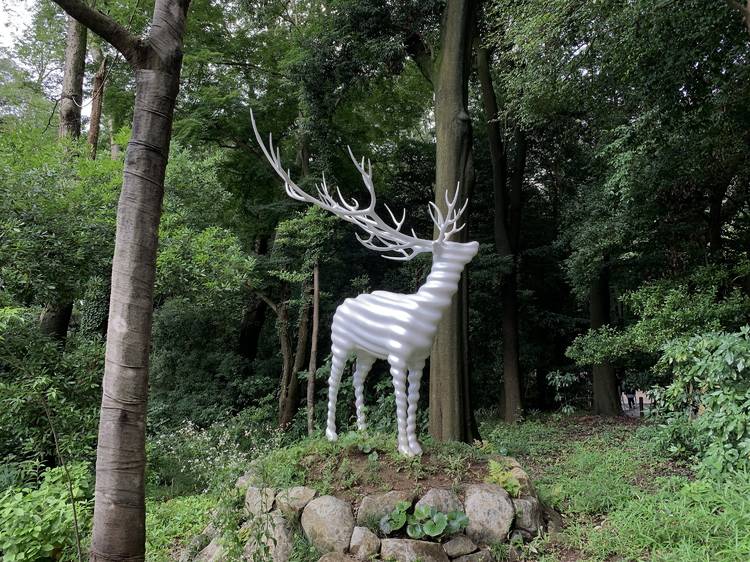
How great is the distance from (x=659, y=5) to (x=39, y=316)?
349 inches

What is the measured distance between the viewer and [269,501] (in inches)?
157

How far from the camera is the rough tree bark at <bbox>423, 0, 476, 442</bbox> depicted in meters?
5.83

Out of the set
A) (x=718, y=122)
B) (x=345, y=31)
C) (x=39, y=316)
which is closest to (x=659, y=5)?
(x=718, y=122)

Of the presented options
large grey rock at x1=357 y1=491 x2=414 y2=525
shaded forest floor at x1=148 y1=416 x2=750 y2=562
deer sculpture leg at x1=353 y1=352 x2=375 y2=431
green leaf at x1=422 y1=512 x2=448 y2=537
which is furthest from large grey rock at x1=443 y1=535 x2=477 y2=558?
deer sculpture leg at x1=353 y1=352 x2=375 y2=431

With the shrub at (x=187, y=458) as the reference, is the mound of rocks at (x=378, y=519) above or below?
above

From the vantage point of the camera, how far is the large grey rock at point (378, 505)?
362 cm

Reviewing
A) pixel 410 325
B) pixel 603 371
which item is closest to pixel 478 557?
pixel 410 325

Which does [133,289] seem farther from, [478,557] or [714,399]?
[714,399]

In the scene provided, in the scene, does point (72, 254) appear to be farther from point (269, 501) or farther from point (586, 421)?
point (586, 421)

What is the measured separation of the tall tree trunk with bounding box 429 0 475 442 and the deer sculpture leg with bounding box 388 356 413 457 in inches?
64.2

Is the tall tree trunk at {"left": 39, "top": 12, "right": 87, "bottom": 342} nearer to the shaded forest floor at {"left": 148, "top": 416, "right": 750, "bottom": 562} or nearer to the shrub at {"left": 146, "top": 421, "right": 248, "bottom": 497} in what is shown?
the shrub at {"left": 146, "top": 421, "right": 248, "bottom": 497}

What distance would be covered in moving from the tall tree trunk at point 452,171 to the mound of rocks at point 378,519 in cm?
187

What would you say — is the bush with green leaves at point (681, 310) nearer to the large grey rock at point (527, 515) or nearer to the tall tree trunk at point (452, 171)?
the tall tree trunk at point (452, 171)

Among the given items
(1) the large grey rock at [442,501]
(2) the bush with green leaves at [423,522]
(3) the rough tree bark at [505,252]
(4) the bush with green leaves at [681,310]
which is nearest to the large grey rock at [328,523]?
(2) the bush with green leaves at [423,522]
